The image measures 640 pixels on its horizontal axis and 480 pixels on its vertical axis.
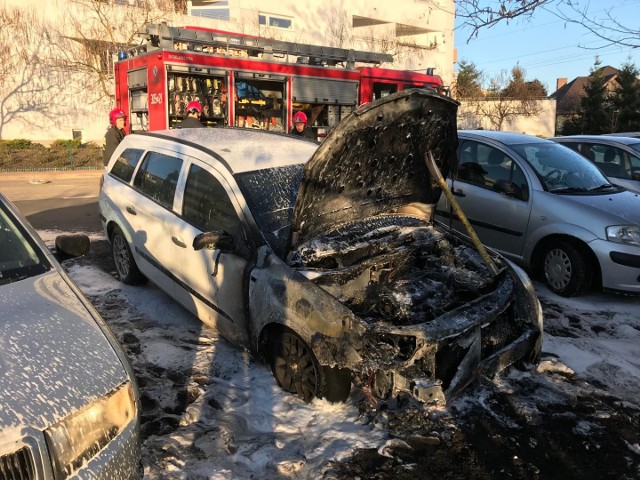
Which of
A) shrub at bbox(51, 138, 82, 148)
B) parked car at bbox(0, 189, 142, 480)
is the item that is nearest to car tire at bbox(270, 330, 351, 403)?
parked car at bbox(0, 189, 142, 480)

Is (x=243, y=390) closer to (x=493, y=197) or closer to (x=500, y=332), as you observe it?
(x=500, y=332)

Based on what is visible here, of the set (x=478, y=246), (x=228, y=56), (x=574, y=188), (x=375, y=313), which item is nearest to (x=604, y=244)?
(x=574, y=188)

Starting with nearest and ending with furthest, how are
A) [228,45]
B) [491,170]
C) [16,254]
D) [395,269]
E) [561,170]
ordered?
[16,254]
[395,269]
[561,170]
[491,170]
[228,45]

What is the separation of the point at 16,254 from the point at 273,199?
5.90 ft

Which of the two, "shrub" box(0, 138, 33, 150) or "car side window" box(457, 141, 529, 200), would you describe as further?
"shrub" box(0, 138, 33, 150)

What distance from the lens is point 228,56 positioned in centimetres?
1098

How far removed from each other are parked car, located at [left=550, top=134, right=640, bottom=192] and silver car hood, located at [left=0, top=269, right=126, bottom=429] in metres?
7.46

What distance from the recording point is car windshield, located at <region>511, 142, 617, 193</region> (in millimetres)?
6000

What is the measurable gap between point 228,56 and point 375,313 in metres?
8.76

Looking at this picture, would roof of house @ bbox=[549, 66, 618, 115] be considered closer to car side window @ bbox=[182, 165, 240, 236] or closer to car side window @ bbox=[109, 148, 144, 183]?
car side window @ bbox=[109, 148, 144, 183]

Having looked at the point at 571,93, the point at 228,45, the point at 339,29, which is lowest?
the point at 228,45

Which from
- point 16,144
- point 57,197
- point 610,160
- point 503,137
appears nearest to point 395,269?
point 503,137

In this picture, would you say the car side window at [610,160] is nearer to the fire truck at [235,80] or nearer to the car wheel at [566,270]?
the car wheel at [566,270]

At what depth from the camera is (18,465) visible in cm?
177
